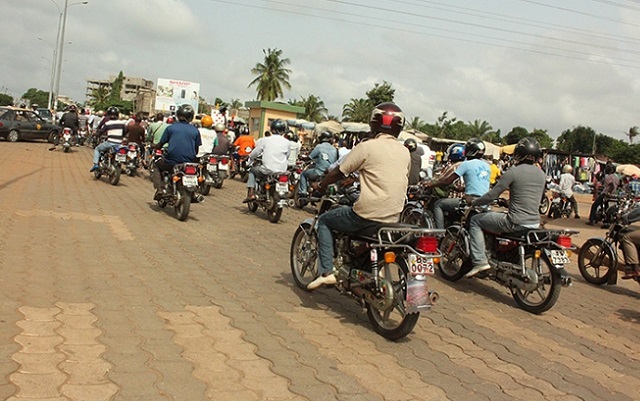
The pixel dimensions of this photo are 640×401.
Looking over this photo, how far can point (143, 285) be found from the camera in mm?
5965

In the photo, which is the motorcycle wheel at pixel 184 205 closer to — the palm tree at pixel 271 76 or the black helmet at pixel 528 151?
the black helmet at pixel 528 151

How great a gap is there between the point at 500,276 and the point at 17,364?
512 cm

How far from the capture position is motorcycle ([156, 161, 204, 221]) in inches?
402

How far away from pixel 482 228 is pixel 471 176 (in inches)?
45.7

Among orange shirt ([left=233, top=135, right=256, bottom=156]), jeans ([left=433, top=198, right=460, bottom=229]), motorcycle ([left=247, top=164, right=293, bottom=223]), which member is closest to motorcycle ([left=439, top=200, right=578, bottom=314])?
jeans ([left=433, top=198, right=460, bottom=229])

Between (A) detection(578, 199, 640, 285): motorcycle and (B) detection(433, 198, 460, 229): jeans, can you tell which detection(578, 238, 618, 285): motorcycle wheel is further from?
(B) detection(433, 198, 460, 229): jeans

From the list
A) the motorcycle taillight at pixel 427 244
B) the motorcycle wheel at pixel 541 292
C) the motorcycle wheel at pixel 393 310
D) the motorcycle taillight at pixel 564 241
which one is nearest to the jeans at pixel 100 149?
the motorcycle wheel at pixel 541 292

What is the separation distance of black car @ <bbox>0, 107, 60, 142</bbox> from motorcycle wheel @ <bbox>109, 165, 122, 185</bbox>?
1470 cm

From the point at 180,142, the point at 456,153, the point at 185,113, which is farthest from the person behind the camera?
the point at 185,113

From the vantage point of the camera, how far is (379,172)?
5.34 metres

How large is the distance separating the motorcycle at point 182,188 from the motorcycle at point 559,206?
564 inches

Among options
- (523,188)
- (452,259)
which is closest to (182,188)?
(452,259)

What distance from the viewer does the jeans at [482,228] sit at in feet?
23.2

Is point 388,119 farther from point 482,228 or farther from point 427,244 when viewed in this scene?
point 482,228
